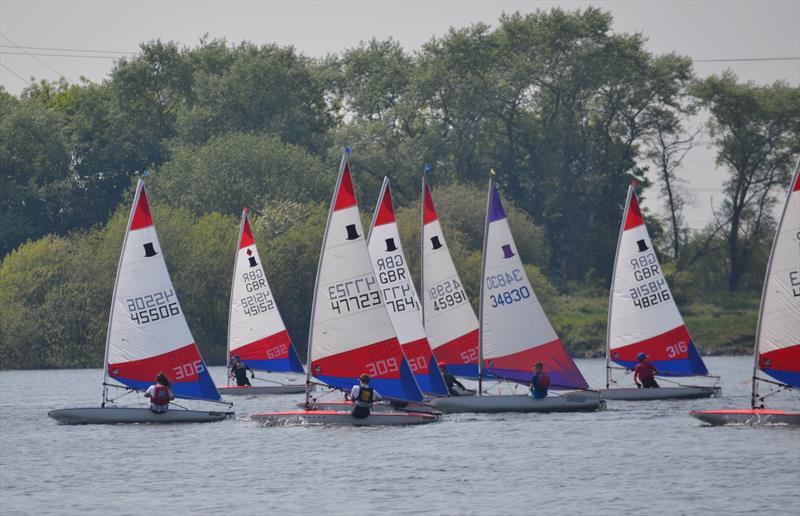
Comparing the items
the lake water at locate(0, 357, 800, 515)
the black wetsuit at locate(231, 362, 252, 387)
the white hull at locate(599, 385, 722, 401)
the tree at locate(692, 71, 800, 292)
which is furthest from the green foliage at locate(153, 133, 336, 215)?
the lake water at locate(0, 357, 800, 515)

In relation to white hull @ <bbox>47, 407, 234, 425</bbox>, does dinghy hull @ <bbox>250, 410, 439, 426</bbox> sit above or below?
below

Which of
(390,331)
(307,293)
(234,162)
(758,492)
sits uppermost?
(234,162)

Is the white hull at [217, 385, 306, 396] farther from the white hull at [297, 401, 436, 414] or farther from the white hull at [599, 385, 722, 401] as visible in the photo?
the white hull at [297, 401, 436, 414]

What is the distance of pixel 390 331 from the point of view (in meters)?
40.4

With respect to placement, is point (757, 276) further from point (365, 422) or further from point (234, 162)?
point (365, 422)

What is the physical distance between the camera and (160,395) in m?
40.5

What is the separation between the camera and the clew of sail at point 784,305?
37.2 meters

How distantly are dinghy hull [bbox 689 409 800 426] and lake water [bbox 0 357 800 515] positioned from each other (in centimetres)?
29

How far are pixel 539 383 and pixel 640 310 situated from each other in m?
8.02

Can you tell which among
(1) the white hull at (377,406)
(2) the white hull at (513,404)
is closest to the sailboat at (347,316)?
(1) the white hull at (377,406)

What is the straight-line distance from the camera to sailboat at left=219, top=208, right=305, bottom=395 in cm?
5694

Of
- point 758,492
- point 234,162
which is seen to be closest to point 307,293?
point 234,162

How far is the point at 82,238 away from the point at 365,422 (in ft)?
172

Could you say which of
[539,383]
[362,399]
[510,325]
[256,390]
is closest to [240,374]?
[256,390]
